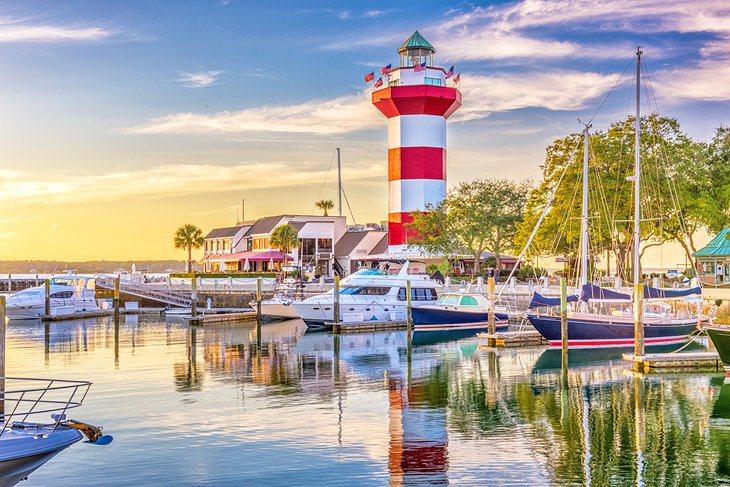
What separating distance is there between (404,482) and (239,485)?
316cm

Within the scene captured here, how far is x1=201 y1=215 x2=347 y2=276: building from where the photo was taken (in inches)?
3386

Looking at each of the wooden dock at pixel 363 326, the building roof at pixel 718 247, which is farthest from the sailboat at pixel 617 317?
the building roof at pixel 718 247

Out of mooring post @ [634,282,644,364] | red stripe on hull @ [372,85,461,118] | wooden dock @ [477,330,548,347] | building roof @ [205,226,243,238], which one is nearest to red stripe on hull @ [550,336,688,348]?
wooden dock @ [477,330,548,347]

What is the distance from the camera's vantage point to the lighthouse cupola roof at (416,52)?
2896 inches

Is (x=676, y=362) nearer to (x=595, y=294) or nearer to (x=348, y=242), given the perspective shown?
(x=595, y=294)

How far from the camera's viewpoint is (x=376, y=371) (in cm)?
3083

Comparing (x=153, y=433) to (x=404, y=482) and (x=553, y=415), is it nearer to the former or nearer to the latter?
(x=404, y=482)

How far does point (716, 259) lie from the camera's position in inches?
2586

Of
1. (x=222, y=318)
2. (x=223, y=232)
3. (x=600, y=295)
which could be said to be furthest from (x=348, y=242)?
(x=600, y=295)

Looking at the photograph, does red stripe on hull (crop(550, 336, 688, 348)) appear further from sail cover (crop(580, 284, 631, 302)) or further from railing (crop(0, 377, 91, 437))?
railing (crop(0, 377, 91, 437))

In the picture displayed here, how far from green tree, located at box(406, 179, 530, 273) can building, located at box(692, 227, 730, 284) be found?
14565 mm

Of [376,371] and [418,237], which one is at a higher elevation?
[418,237]

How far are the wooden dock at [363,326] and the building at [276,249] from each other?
33471 millimetres

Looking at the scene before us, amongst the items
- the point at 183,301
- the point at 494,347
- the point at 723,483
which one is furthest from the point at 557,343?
the point at 183,301
